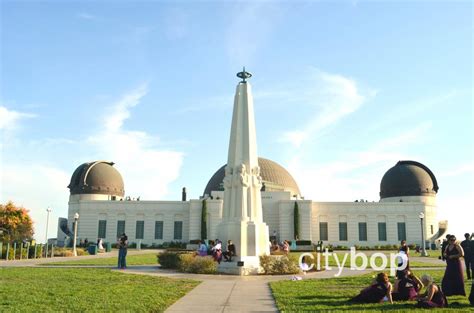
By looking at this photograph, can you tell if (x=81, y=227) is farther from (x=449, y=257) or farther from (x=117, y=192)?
(x=449, y=257)

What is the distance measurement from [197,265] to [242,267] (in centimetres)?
205

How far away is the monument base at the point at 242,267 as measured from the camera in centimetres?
1761

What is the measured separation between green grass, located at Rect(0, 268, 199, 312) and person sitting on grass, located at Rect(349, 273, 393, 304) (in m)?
4.54

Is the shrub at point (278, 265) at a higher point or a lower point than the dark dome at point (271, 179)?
lower

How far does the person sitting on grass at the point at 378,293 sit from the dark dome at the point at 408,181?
4853cm

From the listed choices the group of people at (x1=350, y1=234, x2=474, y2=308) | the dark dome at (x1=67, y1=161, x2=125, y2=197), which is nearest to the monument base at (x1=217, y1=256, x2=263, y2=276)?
the group of people at (x1=350, y1=234, x2=474, y2=308)

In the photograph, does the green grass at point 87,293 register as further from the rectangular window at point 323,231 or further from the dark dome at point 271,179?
the dark dome at point 271,179

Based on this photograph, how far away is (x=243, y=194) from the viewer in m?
19.9

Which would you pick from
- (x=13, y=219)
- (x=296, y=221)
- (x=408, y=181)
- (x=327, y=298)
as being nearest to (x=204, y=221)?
(x=296, y=221)

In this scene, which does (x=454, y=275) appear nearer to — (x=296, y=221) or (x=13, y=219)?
(x=296, y=221)

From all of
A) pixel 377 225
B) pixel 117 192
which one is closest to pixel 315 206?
pixel 377 225

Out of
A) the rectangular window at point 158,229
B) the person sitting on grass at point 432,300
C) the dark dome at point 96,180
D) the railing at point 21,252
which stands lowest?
the railing at point 21,252

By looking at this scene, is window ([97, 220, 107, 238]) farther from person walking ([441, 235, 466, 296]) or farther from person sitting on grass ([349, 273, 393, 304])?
person walking ([441, 235, 466, 296])

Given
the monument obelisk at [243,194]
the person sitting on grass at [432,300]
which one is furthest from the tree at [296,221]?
the person sitting on grass at [432,300]
